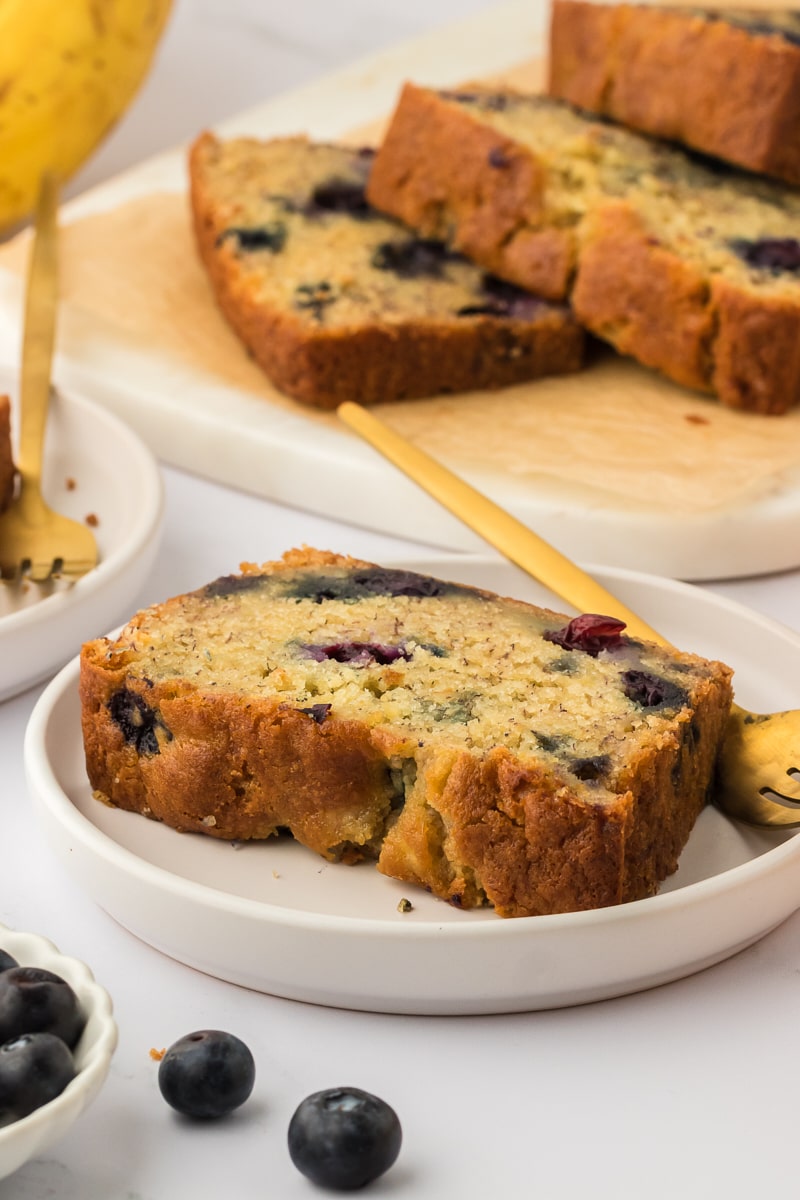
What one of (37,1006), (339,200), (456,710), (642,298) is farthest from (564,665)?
(339,200)

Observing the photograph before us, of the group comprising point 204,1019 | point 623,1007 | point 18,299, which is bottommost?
point 18,299

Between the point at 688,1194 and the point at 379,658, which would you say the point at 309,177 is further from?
the point at 688,1194

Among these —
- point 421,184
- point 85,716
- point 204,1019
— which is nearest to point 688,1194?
point 204,1019

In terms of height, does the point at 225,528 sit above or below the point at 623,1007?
below

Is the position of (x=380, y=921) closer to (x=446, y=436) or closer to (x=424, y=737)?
(x=424, y=737)

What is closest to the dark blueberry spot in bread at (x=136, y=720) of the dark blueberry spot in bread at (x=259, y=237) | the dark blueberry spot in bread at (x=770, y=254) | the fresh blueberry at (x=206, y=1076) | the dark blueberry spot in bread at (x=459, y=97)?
the fresh blueberry at (x=206, y=1076)

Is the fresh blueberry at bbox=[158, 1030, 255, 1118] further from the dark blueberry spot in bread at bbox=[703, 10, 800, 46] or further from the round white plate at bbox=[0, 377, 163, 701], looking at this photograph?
the dark blueberry spot in bread at bbox=[703, 10, 800, 46]
